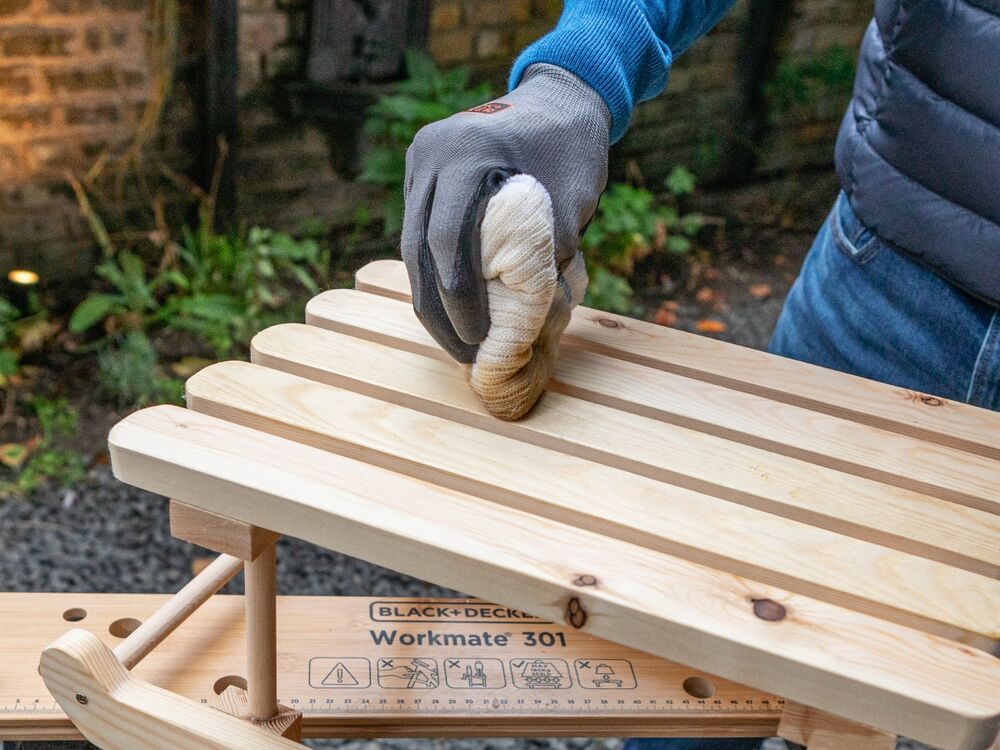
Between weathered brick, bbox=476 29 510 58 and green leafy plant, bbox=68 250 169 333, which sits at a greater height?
weathered brick, bbox=476 29 510 58

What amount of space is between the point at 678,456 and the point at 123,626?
3.04ft

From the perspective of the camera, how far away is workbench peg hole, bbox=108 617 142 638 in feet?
4.70

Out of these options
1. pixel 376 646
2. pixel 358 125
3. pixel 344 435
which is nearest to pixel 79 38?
pixel 358 125

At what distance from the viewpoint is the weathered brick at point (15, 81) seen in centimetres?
234

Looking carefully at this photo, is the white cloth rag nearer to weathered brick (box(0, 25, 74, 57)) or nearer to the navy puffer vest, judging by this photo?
the navy puffer vest

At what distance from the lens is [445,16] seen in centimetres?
284

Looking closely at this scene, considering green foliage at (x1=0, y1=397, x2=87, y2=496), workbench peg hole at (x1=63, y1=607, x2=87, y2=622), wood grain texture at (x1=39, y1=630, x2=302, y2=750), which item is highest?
wood grain texture at (x1=39, y1=630, x2=302, y2=750)

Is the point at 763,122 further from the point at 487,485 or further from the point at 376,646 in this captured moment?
the point at 487,485

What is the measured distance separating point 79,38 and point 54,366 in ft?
A: 2.62

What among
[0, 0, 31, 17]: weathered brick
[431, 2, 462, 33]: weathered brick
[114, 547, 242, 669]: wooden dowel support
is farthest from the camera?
[431, 2, 462, 33]: weathered brick

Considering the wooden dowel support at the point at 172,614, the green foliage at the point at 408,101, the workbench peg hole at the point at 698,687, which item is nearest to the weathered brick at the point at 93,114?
the green foliage at the point at 408,101

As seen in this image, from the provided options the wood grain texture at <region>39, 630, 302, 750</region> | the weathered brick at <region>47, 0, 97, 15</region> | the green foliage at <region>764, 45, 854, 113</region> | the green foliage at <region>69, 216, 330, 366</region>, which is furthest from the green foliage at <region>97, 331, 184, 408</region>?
the green foliage at <region>764, 45, 854, 113</region>

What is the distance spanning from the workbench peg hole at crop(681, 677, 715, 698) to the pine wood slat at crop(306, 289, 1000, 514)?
52cm

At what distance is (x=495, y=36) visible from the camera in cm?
294
